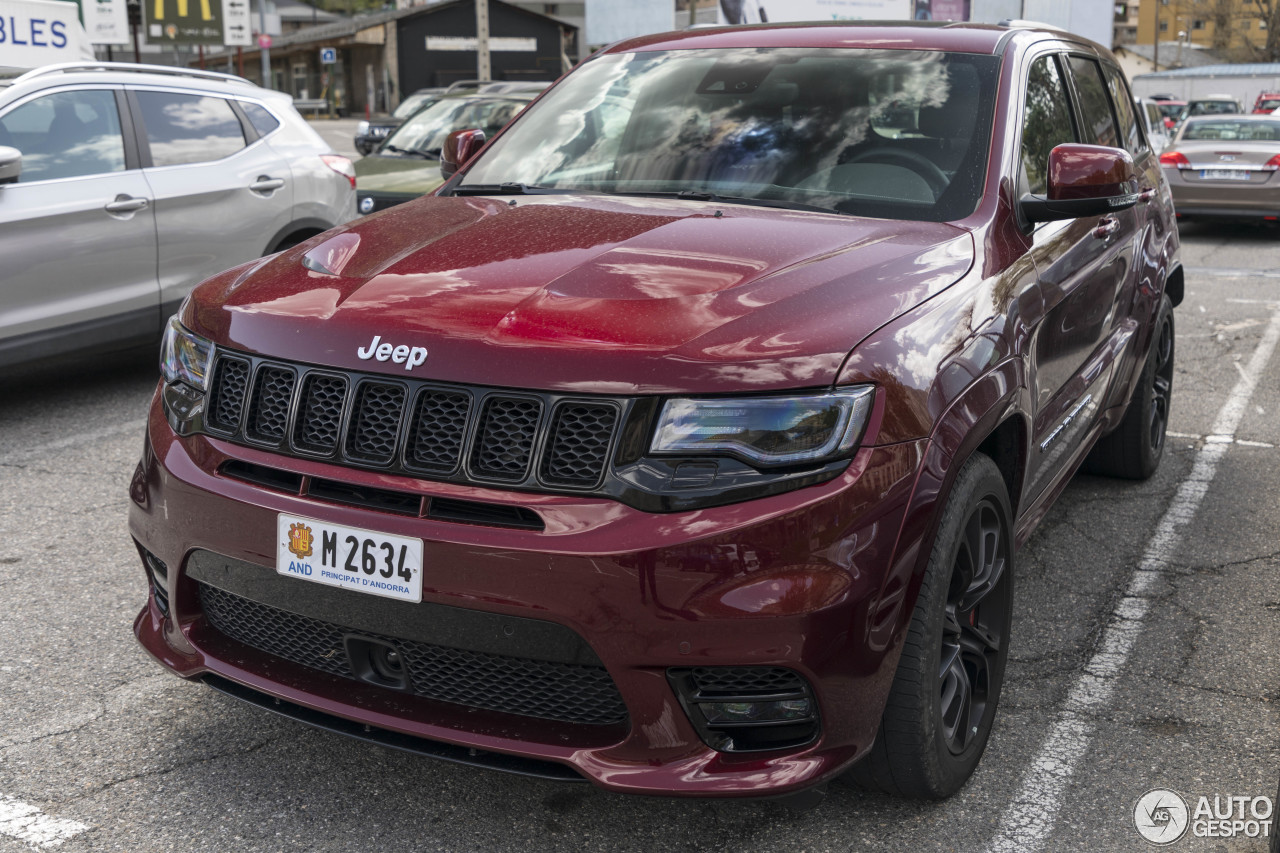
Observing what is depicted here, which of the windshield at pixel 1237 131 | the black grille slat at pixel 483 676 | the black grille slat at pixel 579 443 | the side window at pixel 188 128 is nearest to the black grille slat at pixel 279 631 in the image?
the black grille slat at pixel 483 676

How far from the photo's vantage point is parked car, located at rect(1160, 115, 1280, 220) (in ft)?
48.0

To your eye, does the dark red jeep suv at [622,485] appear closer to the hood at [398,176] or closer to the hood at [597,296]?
the hood at [597,296]

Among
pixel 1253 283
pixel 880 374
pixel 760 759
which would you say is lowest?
pixel 1253 283

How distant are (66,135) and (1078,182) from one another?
→ 16.5ft

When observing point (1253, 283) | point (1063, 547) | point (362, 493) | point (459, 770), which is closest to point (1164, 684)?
point (1063, 547)

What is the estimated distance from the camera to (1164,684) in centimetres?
350

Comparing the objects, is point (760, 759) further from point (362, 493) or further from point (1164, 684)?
point (1164, 684)

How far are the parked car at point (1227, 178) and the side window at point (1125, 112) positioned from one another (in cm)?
993

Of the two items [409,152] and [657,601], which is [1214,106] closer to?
[409,152]

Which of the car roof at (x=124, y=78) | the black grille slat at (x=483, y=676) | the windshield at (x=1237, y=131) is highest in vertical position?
the car roof at (x=124, y=78)

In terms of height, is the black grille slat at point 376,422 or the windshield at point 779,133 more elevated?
the windshield at point 779,133

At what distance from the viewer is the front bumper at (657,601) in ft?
7.37

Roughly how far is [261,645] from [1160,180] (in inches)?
165

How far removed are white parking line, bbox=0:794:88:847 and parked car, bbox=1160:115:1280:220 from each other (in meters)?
14.2
